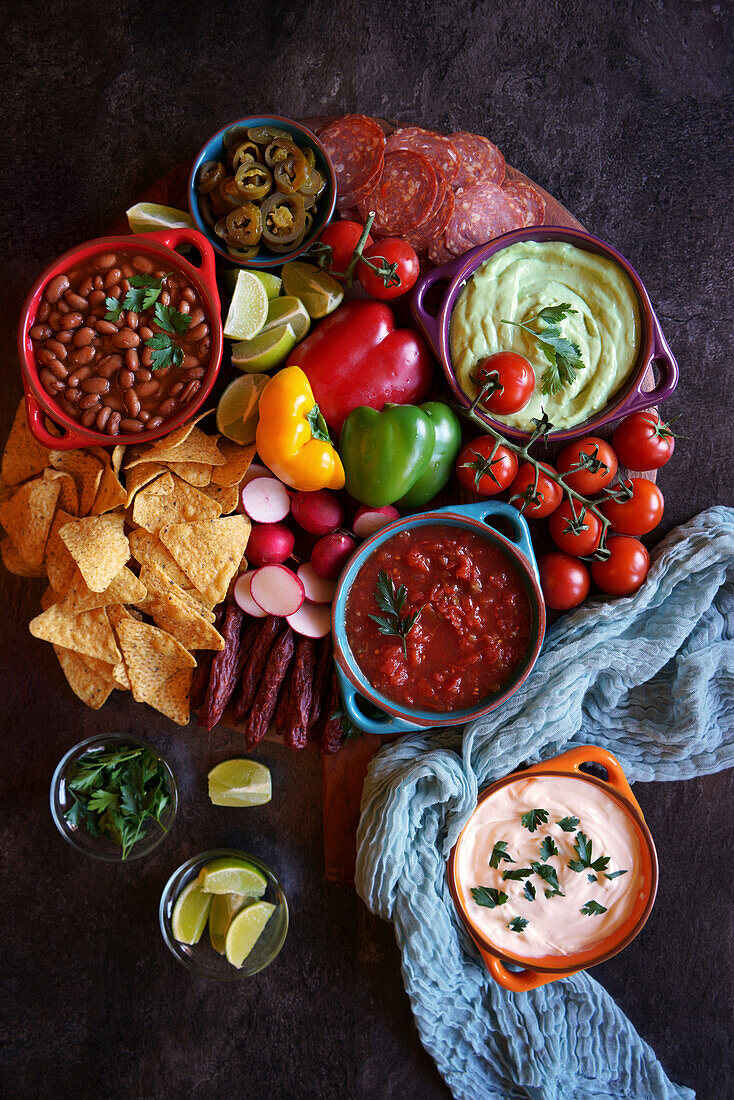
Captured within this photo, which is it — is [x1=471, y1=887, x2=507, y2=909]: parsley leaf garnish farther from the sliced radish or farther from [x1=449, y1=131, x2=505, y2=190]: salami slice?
[x1=449, y1=131, x2=505, y2=190]: salami slice

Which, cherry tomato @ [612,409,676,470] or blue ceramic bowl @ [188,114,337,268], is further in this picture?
cherry tomato @ [612,409,676,470]

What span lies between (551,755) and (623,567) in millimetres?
644

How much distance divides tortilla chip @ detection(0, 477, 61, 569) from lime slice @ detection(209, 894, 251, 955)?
127cm

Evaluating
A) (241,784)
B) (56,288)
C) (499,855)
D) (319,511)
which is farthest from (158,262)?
(499,855)

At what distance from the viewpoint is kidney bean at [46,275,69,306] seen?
1959 mm

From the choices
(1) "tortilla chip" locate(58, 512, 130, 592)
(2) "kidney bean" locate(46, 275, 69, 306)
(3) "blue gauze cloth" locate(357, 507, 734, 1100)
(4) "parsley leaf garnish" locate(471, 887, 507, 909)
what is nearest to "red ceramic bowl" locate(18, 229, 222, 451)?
(2) "kidney bean" locate(46, 275, 69, 306)

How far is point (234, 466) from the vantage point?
84.9 inches

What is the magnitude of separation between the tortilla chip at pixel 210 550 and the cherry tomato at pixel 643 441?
122 centimetres

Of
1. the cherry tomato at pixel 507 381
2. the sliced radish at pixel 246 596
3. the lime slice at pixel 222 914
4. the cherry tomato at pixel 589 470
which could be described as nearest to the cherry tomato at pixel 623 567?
the cherry tomato at pixel 589 470

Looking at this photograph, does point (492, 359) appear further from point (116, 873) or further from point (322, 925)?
point (116, 873)

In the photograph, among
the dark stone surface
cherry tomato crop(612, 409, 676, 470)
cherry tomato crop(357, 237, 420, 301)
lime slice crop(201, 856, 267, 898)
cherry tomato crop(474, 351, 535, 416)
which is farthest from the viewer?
the dark stone surface

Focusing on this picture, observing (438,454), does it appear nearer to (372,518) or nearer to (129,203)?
(372,518)

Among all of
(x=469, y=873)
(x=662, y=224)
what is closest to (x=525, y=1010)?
(x=469, y=873)

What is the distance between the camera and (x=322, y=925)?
2.44m
